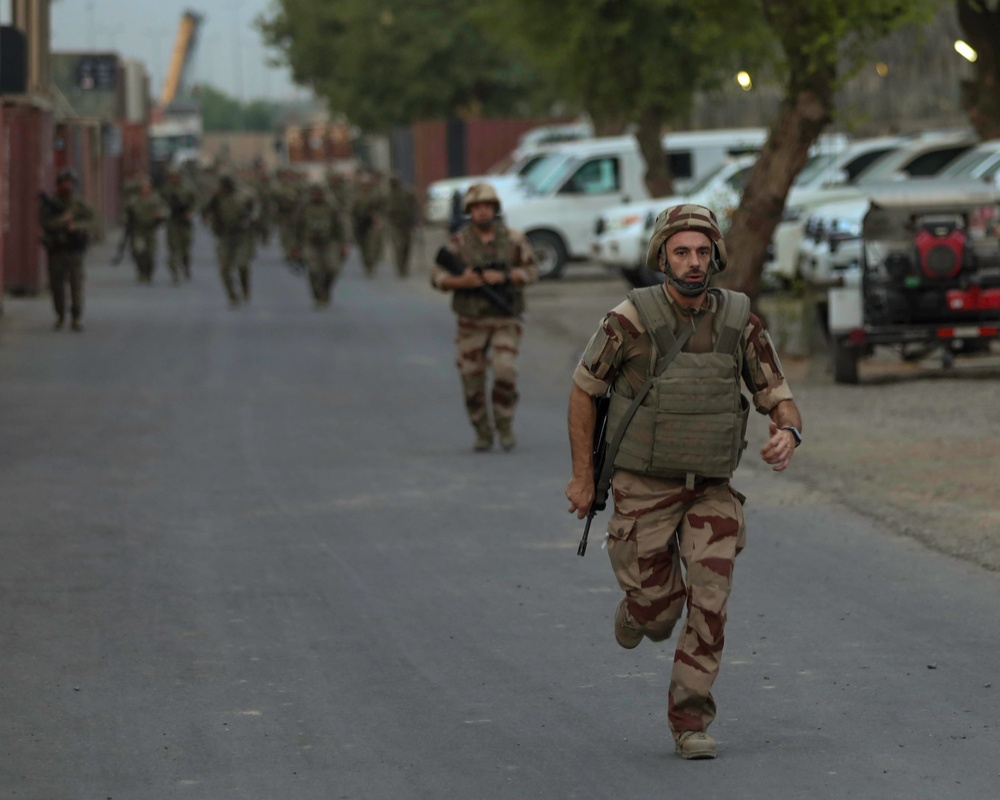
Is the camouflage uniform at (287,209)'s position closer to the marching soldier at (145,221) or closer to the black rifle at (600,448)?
the marching soldier at (145,221)

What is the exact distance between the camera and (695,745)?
219 inches

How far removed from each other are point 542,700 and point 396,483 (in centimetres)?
514

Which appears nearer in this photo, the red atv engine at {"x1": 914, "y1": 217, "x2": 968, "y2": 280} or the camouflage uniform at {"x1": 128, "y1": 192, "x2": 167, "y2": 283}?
the red atv engine at {"x1": 914, "y1": 217, "x2": 968, "y2": 280}

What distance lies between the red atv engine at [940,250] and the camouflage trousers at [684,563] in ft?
32.4

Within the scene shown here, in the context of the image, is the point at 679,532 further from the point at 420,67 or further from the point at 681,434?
the point at 420,67

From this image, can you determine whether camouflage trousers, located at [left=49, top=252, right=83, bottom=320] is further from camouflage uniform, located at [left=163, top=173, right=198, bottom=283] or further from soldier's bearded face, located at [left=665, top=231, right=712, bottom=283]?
soldier's bearded face, located at [left=665, top=231, right=712, bottom=283]

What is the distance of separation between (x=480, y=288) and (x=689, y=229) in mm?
6764

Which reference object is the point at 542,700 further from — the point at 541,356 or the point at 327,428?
the point at 541,356

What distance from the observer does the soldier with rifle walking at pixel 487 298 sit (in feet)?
39.9

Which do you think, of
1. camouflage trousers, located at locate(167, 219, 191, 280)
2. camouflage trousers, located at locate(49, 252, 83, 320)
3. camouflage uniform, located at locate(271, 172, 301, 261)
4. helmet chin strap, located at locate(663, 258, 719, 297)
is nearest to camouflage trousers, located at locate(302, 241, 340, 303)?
camouflage trousers, located at locate(49, 252, 83, 320)

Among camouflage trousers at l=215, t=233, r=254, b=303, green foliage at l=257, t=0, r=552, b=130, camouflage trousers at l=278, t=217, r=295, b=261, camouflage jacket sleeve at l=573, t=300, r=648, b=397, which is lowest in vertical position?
camouflage jacket sleeve at l=573, t=300, r=648, b=397

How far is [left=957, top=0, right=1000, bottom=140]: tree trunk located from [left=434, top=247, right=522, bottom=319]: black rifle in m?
13.8

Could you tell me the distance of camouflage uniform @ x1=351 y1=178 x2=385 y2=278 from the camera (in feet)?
103

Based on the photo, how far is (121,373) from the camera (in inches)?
706
